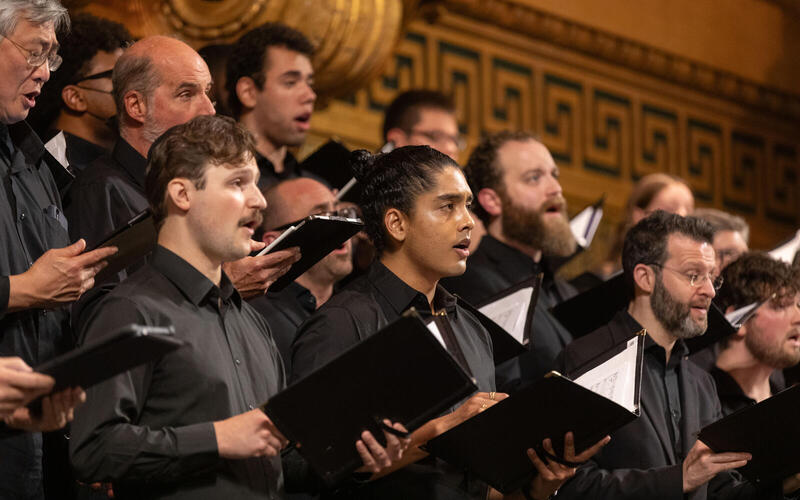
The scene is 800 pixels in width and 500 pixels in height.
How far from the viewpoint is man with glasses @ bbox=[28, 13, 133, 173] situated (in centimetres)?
393

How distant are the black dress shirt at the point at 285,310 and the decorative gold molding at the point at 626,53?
260 centimetres

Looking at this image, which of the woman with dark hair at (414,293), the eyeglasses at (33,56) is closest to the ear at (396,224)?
the woman with dark hair at (414,293)

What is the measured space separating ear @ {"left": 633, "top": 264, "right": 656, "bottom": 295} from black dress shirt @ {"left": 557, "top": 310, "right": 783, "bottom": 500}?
15 centimetres

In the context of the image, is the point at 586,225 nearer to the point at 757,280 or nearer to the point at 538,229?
the point at 538,229

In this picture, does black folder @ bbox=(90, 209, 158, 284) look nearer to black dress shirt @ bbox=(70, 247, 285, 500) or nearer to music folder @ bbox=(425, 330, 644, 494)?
black dress shirt @ bbox=(70, 247, 285, 500)

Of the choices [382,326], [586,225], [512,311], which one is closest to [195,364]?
[382,326]

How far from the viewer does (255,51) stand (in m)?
4.52

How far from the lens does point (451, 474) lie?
3.03m

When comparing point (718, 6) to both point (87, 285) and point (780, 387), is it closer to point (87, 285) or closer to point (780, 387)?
point (780, 387)

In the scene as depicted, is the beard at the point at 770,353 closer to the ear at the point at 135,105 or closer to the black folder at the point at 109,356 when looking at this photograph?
the ear at the point at 135,105

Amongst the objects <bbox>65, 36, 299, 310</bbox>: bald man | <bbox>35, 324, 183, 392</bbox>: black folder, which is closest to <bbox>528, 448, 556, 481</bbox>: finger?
<bbox>65, 36, 299, 310</bbox>: bald man

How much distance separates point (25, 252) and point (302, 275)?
1.25m

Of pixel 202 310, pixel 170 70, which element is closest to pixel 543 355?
pixel 170 70

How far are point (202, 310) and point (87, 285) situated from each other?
27 centimetres
